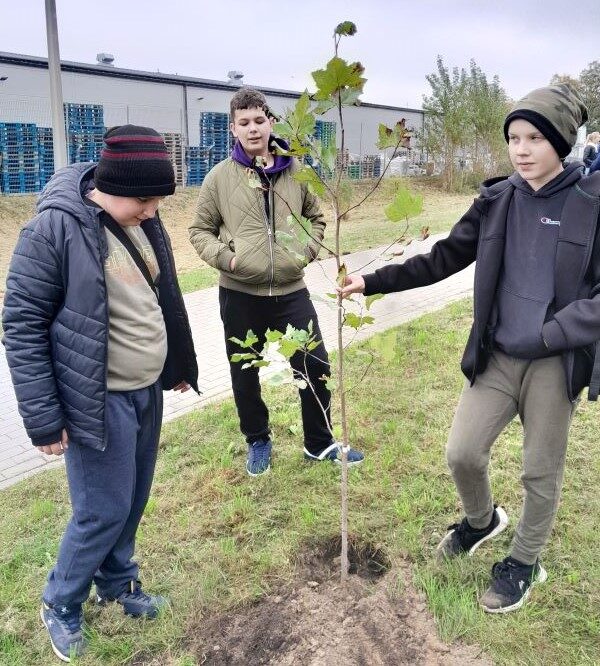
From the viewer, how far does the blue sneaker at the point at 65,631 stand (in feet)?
7.64

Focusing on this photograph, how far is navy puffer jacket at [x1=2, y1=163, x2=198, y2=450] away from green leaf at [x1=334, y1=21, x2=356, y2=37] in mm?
958

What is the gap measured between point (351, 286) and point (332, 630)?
131 centimetres

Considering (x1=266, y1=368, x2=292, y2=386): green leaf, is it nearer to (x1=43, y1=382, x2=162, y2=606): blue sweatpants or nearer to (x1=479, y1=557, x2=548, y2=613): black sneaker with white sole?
(x1=43, y1=382, x2=162, y2=606): blue sweatpants

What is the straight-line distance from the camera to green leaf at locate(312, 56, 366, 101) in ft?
6.15

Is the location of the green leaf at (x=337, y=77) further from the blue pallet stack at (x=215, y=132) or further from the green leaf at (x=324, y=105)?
the blue pallet stack at (x=215, y=132)

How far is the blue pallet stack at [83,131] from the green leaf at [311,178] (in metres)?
15.4

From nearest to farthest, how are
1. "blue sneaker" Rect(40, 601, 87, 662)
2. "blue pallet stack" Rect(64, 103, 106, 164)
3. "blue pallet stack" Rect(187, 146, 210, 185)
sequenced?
1. "blue sneaker" Rect(40, 601, 87, 662)
2. "blue pallet stack" Rect(64, 103, 106, 164)
3. "blue pallet stack" Rect(187, 146, 210, 185)

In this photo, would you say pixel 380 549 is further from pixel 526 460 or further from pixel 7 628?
pixel 7 628

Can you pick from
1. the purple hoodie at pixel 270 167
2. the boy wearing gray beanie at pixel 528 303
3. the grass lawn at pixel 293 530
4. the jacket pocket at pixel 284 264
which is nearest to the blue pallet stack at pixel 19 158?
the grass lawn at pixel 293 530

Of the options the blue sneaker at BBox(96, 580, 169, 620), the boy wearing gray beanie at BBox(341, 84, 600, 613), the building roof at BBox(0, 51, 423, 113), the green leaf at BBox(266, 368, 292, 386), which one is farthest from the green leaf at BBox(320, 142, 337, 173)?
the building roof at BBox(0, 51, 423, 113)

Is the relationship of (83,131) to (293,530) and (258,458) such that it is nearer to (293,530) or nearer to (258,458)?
(258,458)

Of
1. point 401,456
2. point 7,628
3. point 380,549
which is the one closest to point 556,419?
point 380,549

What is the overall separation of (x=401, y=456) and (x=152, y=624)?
179 centimetres

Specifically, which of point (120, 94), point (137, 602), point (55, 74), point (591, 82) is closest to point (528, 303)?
point (137, 602)
